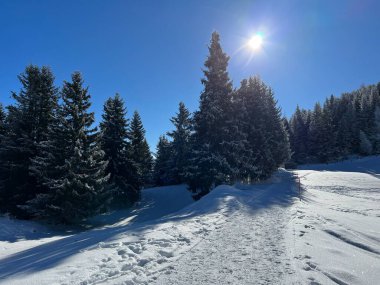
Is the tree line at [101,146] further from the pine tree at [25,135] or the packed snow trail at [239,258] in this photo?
the packed snow trail at [239,258]

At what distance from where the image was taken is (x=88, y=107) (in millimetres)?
19781

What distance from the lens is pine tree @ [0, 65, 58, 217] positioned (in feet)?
61.3

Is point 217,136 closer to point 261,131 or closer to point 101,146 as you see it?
point 261,131

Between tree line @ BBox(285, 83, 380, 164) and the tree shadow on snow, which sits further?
tree line @ BBox(285, 83, 380, 164)

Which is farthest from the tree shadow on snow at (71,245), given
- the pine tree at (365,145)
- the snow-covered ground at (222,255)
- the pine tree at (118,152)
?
the pine tree at (365,145)

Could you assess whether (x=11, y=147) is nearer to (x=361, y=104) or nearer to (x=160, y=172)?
(x=160, y=172)

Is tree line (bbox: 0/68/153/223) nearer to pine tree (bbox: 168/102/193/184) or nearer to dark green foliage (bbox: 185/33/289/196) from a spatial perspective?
dark green foliage (bbox: 185/33/289/196)

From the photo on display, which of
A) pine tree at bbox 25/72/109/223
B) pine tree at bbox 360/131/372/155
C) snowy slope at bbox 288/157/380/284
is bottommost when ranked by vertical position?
snowy slope at bbox 288/157/380/284

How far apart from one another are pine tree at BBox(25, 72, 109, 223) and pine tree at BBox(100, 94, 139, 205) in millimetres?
7150

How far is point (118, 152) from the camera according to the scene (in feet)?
90.7

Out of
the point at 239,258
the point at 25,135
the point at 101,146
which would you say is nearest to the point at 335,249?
the point at 239,258

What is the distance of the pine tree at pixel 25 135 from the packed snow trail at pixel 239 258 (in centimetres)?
1667

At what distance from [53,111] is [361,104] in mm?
78355

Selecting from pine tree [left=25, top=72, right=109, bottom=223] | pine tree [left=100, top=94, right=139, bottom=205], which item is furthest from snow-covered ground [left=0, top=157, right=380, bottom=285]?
pine tree [left=100, top=94, right=139, bottom=205]
